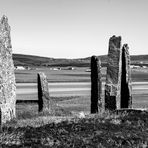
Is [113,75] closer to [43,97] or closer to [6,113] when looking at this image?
[43,97]

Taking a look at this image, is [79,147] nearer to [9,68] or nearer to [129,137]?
[129,137]

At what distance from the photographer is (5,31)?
1688 cm

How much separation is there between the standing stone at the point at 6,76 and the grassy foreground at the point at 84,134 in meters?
3.78

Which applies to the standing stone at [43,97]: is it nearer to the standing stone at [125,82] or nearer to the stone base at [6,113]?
the stone base at [6,113]

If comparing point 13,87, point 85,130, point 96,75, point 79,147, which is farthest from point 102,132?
point 96,75

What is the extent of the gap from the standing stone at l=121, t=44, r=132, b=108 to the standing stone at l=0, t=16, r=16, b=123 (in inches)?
275

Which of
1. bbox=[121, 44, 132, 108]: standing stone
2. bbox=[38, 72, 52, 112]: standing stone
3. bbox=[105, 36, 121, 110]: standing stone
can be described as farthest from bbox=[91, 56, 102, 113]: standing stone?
bbox=[38, 72, 52, 112]: standing stone

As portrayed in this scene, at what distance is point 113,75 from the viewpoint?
68.7 feet

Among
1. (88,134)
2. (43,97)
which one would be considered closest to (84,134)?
(88,134)

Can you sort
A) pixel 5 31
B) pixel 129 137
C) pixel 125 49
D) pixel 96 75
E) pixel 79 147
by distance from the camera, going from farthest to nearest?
pixel 125 49
pixel 96 75
pixel 5 31
pixel 129 137
pixel 79 147

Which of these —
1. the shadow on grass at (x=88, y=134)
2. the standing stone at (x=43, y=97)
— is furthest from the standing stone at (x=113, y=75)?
the shadow on grass at (x=88, y=134)

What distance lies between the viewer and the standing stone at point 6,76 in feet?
52.8

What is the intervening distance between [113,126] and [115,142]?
197 cm

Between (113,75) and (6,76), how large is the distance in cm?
675
